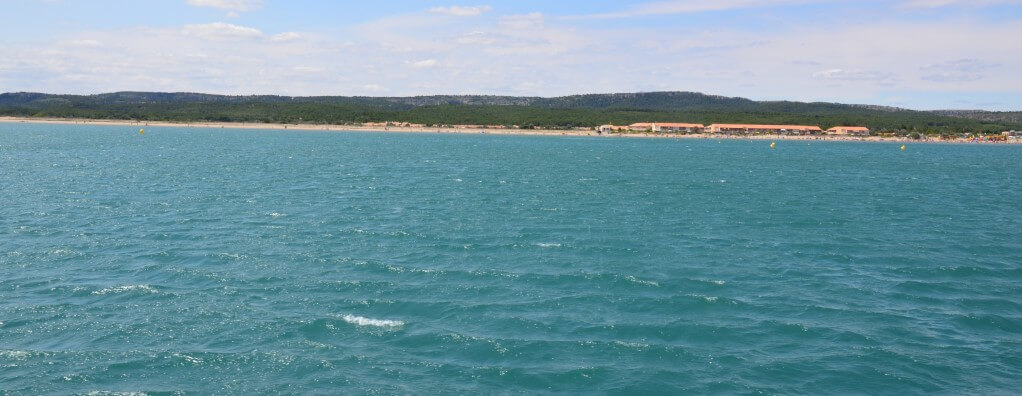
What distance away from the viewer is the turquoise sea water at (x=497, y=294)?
21141 millimetres

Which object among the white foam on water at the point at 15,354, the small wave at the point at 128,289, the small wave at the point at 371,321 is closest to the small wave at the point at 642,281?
the small wave at the point at 371,321

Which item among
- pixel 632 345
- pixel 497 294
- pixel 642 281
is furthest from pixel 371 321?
pixel 642 281

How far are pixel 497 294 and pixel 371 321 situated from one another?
5.43m

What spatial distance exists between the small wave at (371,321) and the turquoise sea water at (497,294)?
4.1 inches

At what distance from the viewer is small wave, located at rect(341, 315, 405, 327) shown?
24.9m

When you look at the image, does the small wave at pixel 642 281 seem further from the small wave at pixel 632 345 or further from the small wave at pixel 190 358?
the small wave at pixel 190 358

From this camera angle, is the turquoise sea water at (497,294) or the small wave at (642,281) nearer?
the turquoise sea water at (497,294)

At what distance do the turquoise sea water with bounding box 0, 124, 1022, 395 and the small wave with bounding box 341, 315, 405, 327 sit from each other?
105mm

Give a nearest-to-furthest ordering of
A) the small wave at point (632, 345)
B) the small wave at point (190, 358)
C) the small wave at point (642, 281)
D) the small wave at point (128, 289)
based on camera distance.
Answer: the small wave at point (190, 358) → the small wave at point (632, 345) → the small wave at point (128, 289) → the small wave at point (642, 281)

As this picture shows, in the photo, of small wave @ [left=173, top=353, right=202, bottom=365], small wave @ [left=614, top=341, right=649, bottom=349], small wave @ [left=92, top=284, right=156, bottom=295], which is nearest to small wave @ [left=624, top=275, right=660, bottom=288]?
small wave @ [left=614, top=341, right=649, bottom=349]

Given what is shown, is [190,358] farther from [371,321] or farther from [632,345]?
[632,345]

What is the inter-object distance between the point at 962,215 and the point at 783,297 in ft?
109

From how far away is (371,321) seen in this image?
2522 centimetres

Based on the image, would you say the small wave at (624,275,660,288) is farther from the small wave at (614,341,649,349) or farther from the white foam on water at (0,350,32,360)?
the white foam on water at (0,350,32,360)
